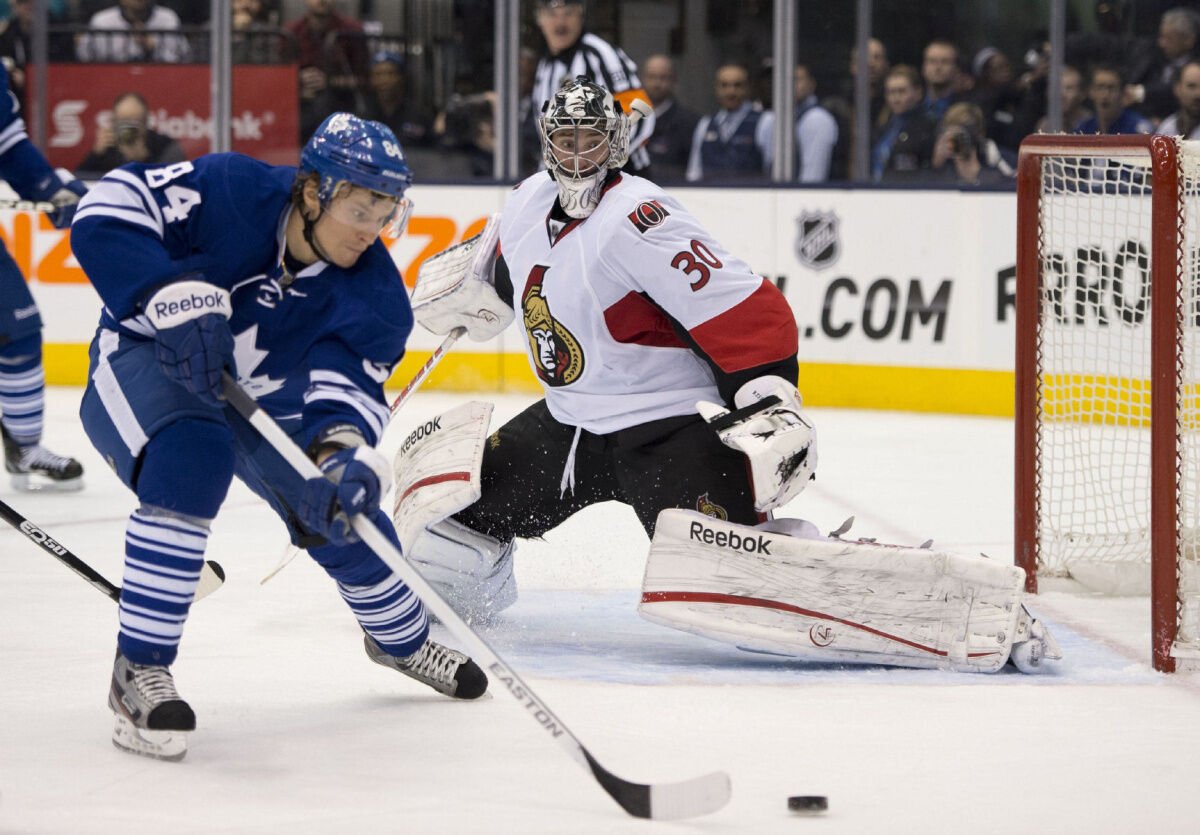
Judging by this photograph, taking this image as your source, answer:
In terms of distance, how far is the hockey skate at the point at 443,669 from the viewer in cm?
284

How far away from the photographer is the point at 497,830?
2.23m

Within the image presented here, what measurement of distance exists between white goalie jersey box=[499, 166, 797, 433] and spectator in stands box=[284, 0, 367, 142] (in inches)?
163

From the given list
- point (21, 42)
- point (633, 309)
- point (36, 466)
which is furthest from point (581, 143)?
point (21, 42)

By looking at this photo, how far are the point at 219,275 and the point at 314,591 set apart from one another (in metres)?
1.26

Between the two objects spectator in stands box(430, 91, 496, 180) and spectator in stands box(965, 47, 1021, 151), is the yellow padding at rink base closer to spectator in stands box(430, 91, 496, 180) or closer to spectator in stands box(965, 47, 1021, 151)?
spectator in stands box(430, 91, 496, 180)

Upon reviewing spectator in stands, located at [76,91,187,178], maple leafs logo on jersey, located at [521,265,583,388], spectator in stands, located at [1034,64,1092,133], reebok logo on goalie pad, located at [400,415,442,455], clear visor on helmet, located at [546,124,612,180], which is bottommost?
reebok logo on goalie pad, located at [400,415,442,455]

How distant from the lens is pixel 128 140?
24.2 feet

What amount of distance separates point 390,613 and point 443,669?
5.6 inches

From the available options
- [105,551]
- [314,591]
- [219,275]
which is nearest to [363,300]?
[219,275]

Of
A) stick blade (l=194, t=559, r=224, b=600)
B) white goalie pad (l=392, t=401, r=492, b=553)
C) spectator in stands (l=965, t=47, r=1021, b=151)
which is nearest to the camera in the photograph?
stick blade (l=194, t=559, r=224, b=600)

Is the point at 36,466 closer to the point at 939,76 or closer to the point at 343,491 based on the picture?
the point at 343,491

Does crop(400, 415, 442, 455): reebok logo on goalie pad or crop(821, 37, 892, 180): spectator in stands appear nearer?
crop(400, 415, 442, 455): reebok logo on goalie pad

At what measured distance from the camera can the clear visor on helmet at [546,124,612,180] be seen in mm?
3166

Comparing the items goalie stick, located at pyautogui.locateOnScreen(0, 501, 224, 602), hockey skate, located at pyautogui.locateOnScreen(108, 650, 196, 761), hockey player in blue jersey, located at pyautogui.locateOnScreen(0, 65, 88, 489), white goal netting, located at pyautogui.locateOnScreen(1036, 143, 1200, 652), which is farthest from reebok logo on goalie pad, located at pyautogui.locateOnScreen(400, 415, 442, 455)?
hockey player in blue jersey, located at pyautogui.locateOnScreen(0, 65, 88, 489)
